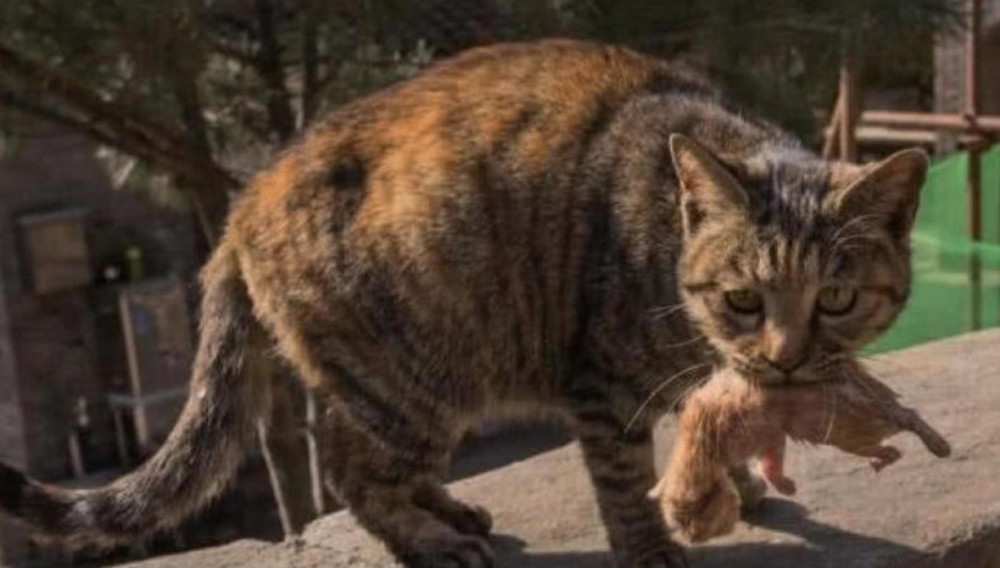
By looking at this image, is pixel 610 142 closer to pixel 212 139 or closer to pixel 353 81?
pixel 353 81

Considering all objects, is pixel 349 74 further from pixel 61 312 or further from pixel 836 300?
pixel 61 312

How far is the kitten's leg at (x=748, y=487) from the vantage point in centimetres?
285

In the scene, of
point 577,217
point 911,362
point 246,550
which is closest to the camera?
point 577,217

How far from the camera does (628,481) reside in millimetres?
2617

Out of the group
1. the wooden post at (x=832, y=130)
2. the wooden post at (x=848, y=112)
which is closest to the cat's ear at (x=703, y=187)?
the wooden post at (x=848, y=112)

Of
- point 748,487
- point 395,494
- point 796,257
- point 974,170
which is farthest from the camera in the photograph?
point 974,170

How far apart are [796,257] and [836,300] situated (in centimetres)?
10

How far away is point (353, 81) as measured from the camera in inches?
176

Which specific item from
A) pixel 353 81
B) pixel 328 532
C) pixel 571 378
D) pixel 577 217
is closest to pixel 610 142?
pixel 577 217

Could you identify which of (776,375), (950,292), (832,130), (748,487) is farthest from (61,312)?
(776,375)

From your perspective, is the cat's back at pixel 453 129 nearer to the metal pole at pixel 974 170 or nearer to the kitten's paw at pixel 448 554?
the kitten's paw at pixel 448 554

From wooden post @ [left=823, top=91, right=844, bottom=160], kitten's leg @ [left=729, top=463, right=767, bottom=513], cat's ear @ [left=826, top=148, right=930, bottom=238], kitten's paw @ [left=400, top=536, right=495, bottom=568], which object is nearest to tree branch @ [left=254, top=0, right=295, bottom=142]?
kitten's paw @ [left=400, top=536, right=495, bottom=568]

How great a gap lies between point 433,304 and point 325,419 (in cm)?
32

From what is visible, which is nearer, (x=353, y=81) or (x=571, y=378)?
(x=571, y=378)
